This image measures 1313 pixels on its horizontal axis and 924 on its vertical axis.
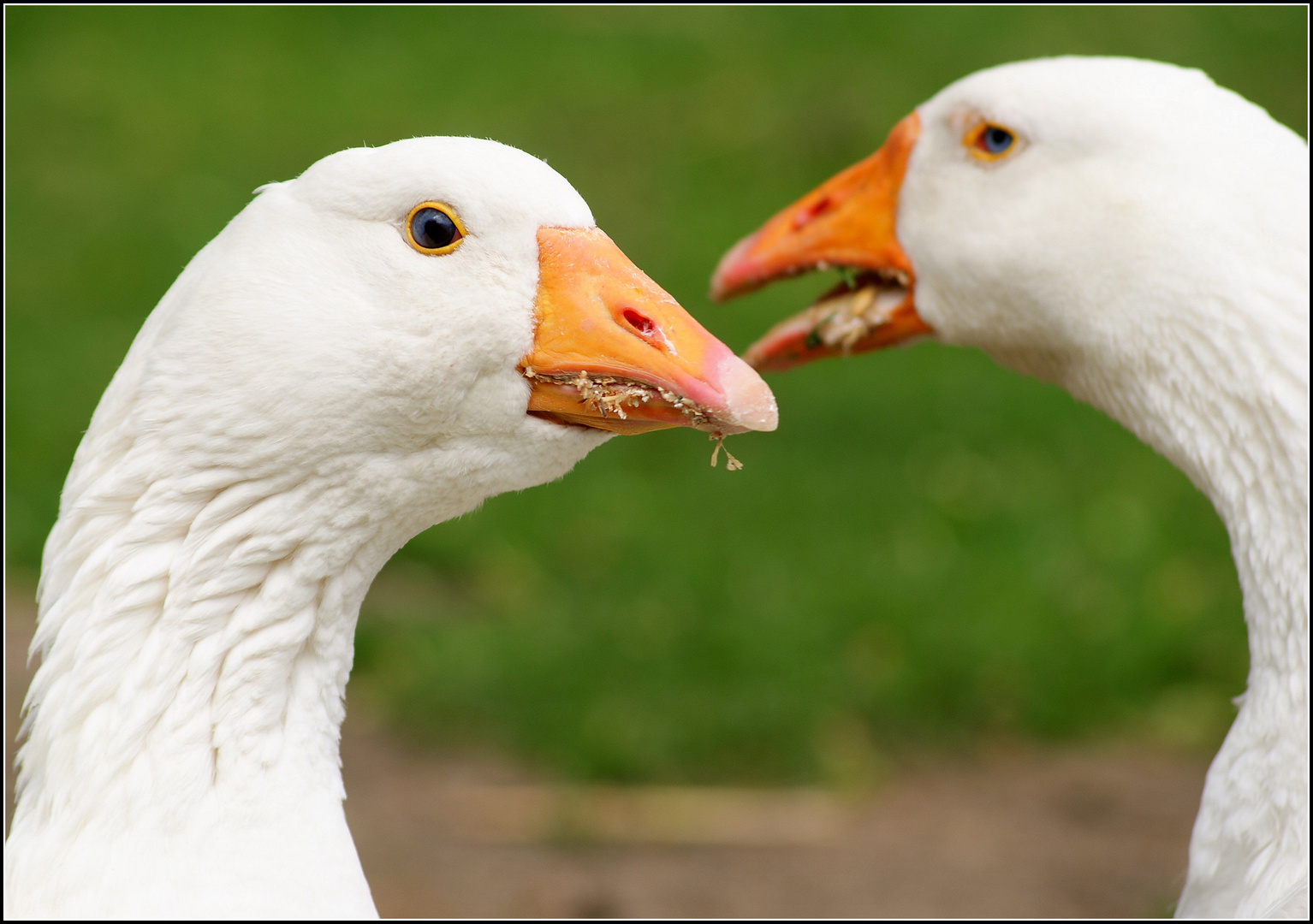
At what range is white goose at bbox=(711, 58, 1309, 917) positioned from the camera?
10.7 ft

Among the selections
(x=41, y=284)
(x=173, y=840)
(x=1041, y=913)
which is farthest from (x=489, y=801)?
(x=41, y=284)

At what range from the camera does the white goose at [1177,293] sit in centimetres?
326

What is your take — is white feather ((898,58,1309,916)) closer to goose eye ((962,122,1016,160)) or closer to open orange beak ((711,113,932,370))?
goose eye ((962,122,1016,160))

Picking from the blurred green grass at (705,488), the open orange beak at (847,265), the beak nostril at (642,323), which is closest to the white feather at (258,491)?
the beak nostril at (642,323)

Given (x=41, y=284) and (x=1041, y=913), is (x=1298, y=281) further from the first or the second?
(x=41, y=284)

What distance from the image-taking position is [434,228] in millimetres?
2557

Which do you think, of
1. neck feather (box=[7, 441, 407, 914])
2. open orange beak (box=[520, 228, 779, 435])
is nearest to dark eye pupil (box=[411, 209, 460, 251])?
open orange beak (box=[520, 228, 779, 435])

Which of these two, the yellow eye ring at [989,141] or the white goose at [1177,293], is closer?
the white goose at [1177,293]

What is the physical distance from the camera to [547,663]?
6594mm

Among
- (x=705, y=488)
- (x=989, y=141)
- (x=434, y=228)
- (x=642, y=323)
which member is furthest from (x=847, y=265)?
(x=705, y=488)

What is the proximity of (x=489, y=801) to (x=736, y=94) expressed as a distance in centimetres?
1058

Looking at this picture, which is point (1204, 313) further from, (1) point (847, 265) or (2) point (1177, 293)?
(1) point (847, 265)

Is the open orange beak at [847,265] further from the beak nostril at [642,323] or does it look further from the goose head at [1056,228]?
Result: the beak nostril at [642,323]

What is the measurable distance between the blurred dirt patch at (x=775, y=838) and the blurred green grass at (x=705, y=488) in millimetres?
221
